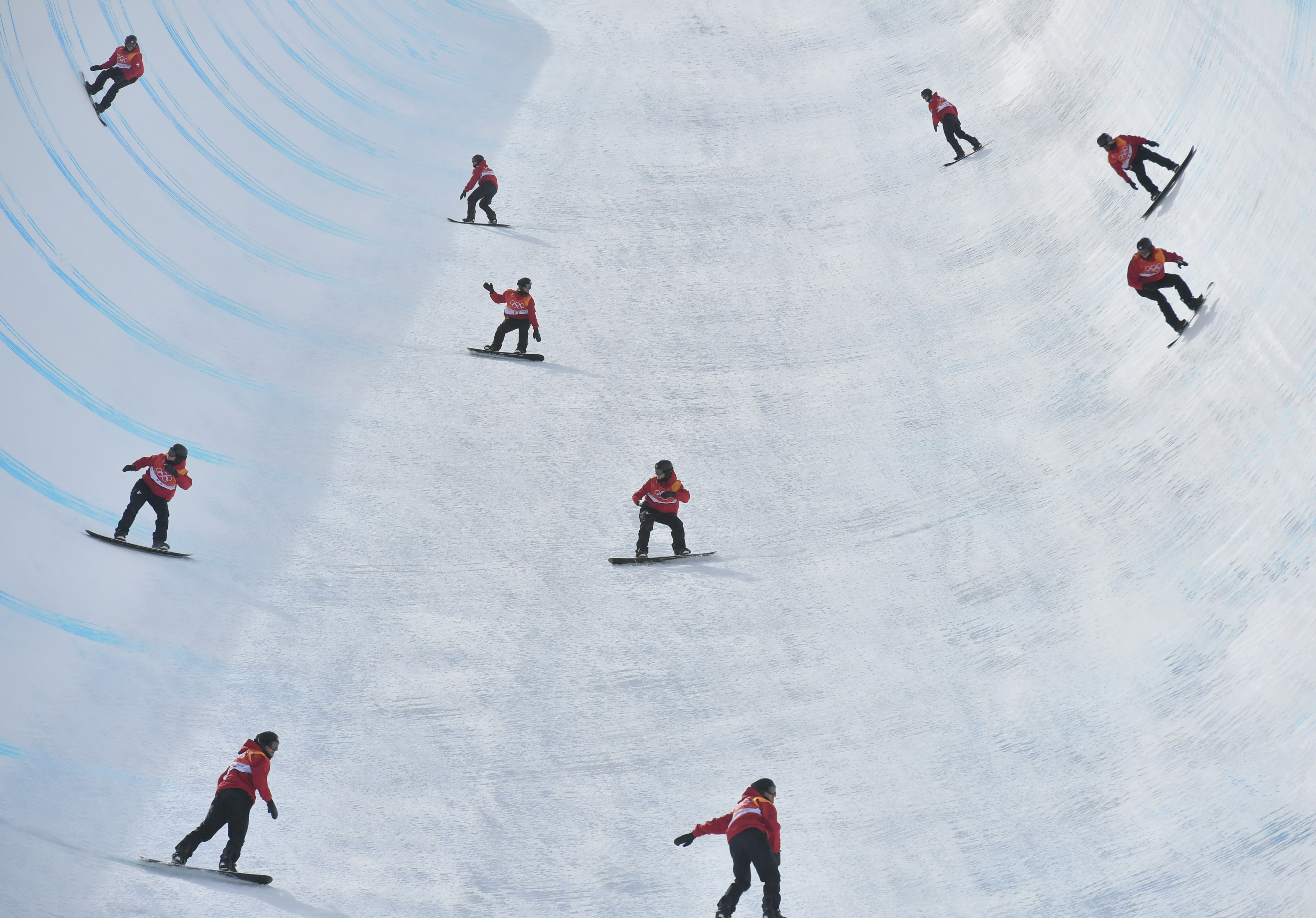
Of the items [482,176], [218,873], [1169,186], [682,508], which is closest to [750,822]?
[218,873]

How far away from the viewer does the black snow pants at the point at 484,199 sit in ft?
55.0

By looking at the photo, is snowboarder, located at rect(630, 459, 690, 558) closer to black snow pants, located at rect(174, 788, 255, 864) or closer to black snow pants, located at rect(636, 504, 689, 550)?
black snow pants, located at rect(636, 504, 689, 550)

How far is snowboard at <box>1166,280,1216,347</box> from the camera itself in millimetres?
11430

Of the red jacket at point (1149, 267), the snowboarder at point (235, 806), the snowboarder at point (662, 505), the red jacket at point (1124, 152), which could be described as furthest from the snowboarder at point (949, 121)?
the snowboarder at point (235, 806)

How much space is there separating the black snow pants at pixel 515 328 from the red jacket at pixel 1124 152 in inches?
274

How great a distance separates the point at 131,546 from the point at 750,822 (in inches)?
257

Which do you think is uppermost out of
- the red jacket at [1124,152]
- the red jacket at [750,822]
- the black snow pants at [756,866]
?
the red jacket at [1124,152]

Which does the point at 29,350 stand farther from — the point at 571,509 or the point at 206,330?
the point at 571,509

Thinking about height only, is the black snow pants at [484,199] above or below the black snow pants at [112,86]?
above

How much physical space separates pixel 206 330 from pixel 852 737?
30.1 feet

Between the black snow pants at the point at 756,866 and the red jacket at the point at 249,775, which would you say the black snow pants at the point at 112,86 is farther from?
the black snow pants at the point at 756,866

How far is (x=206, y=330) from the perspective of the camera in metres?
13.9

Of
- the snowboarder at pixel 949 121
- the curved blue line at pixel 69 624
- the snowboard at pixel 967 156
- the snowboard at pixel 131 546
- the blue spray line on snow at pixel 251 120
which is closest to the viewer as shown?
the curved blue line at pixel 69 624

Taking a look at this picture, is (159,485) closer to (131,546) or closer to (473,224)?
(131,546)
